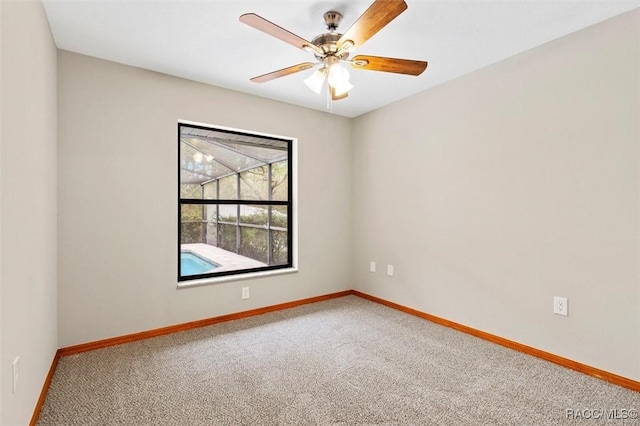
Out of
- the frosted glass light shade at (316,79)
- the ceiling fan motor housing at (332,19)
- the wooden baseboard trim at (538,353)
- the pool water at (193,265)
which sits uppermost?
the ceiling fan motor housing at (332,19)

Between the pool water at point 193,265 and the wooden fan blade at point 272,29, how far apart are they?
2237 mm

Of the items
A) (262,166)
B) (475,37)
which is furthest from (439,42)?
(262,166)

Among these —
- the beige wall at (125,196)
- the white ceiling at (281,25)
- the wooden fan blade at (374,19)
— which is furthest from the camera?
the beige wall at (125,196)

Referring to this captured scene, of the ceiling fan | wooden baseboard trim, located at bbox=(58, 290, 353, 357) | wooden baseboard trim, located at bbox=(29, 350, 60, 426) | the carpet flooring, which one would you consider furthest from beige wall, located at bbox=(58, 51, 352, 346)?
the ceiling fan

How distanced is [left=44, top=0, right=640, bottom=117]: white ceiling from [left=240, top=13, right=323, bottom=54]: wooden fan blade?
0.90 feet

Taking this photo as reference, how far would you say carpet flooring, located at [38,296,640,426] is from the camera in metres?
1.76

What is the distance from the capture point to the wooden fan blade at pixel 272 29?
157 cm

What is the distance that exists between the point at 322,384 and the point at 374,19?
6.99 feet

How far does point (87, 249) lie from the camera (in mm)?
2557

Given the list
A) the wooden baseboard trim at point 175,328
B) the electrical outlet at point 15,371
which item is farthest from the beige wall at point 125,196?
the electrical outlet at point 15,371

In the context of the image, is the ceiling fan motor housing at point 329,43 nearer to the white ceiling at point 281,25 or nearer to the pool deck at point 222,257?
the white ceiling at point 281,25

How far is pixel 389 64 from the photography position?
206 cm

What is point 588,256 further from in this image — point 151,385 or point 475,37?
point 151,385

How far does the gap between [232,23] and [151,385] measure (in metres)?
2.40
